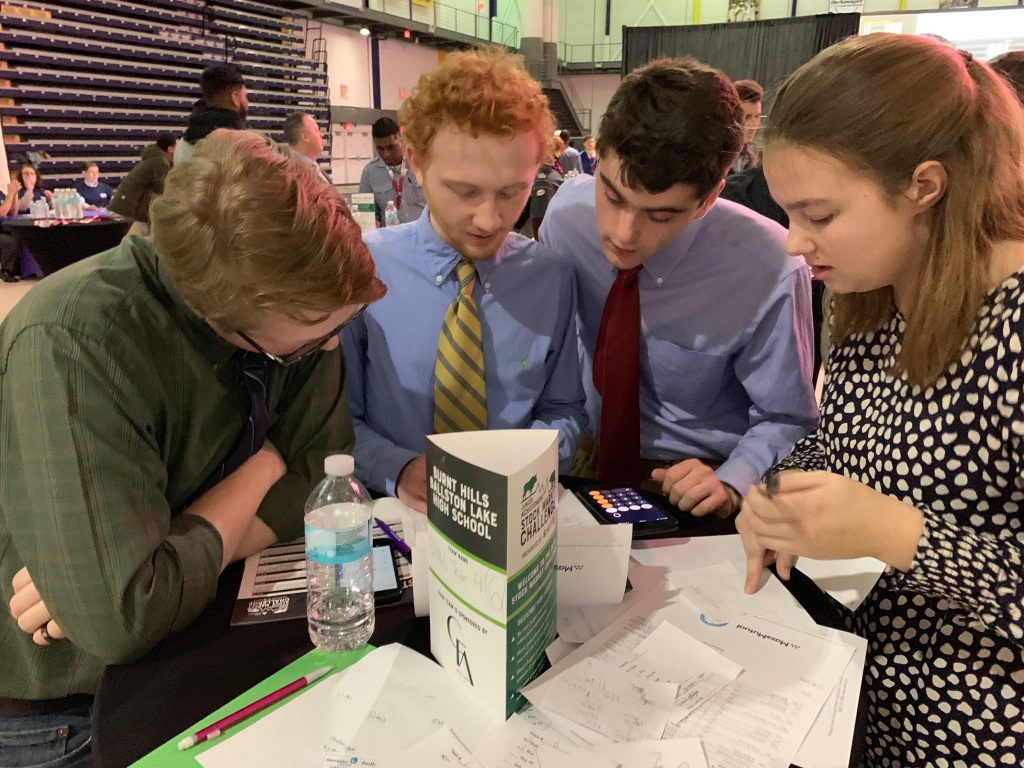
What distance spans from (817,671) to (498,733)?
450mm

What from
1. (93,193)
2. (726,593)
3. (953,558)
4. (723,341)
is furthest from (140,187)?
(953,558)

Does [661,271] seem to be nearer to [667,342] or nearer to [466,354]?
[667,342]

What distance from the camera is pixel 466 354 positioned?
5.19ft

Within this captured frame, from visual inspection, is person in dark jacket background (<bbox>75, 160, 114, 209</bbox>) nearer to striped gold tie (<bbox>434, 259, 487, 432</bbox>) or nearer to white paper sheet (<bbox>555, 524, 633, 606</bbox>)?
striped gold tie (<bbox>434, 259, 487, 432</bbox>)

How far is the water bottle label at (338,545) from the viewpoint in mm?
979

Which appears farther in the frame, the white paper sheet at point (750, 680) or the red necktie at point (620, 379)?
the red necktie at point (620, 379)

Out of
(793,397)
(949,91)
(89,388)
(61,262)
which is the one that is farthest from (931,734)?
(61,262)

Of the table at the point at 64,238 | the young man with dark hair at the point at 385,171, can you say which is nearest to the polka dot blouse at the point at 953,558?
the young man with dark hair at the point at 385,171

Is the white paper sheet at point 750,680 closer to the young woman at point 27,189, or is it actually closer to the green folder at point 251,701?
the green folder at point 251,701

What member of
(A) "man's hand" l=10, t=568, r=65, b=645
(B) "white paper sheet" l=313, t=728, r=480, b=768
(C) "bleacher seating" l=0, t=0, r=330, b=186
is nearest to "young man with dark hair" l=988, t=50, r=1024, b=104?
(B) "white paper sheet" l=313, t=728, r=480, b=768

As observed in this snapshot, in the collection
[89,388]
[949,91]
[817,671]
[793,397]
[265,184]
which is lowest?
[817,671]

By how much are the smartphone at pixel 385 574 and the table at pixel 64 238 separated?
5.79 metres

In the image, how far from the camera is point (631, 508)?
1372 mm

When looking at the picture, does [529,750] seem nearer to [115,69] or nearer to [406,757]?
[406,757]
